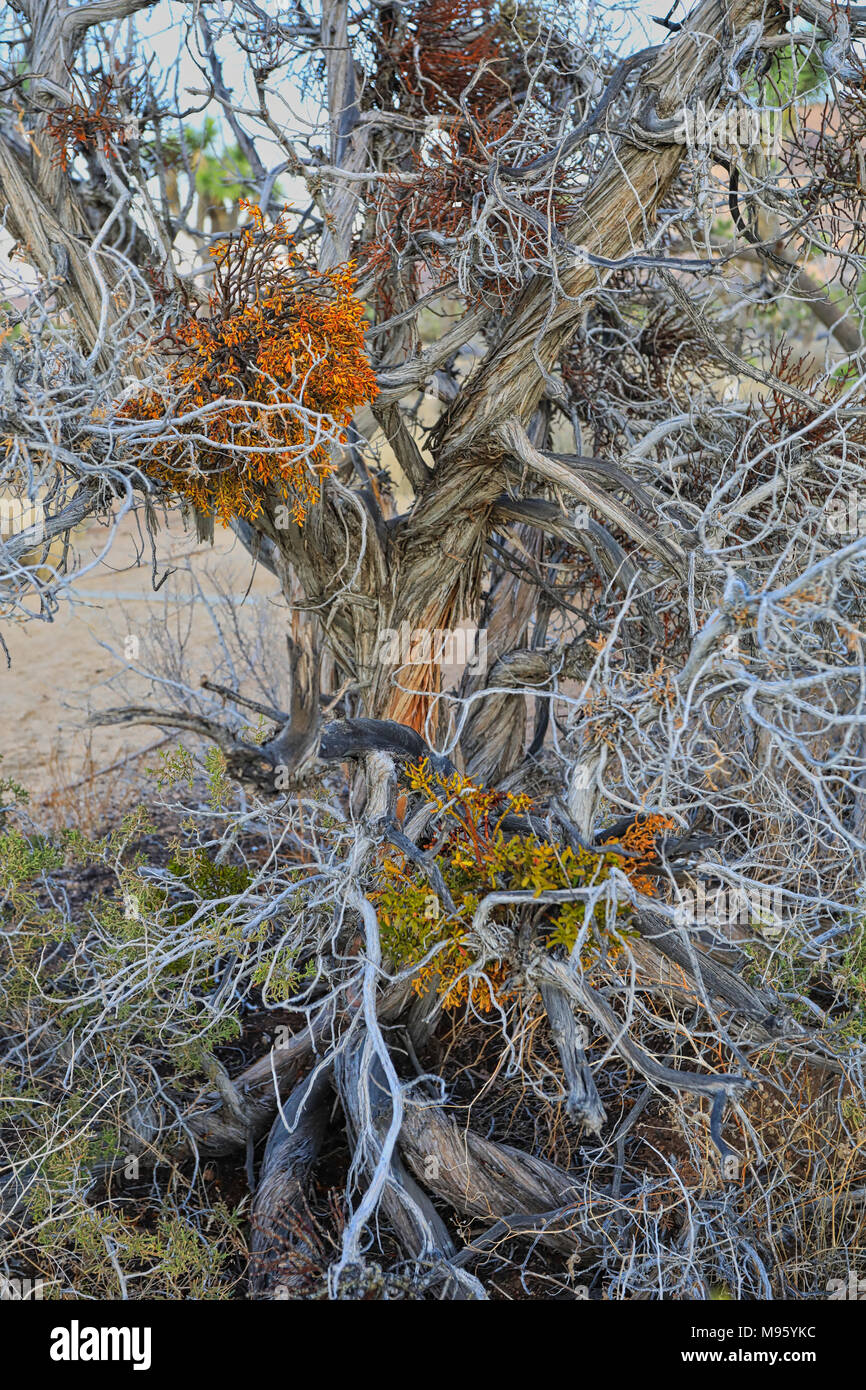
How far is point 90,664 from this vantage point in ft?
35.5

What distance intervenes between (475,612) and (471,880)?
1.98 metres

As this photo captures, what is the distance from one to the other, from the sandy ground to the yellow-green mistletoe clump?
3472 millimetres

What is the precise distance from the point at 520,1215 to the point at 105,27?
5272 mm

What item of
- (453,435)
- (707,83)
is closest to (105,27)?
(453,435)

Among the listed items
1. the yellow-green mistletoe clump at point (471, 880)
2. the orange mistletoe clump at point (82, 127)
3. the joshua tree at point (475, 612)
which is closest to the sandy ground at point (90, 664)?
the joshua tree at point (475, 612)

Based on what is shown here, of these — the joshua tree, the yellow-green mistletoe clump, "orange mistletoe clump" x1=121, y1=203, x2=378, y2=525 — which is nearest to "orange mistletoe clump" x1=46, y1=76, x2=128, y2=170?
the joshua tree

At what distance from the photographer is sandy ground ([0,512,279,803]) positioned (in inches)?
326

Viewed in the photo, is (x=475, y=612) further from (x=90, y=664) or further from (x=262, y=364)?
(x=90, y=664)

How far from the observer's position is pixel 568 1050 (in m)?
3.67

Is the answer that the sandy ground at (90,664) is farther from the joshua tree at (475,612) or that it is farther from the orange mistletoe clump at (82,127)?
the orange mistletoe clump at (82,127)

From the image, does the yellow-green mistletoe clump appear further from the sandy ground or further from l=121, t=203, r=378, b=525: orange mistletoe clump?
the sandy ground

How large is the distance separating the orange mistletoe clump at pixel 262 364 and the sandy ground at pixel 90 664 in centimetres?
323

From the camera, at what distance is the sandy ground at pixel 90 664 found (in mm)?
8289

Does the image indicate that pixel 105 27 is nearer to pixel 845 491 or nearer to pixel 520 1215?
pixel 845 491
